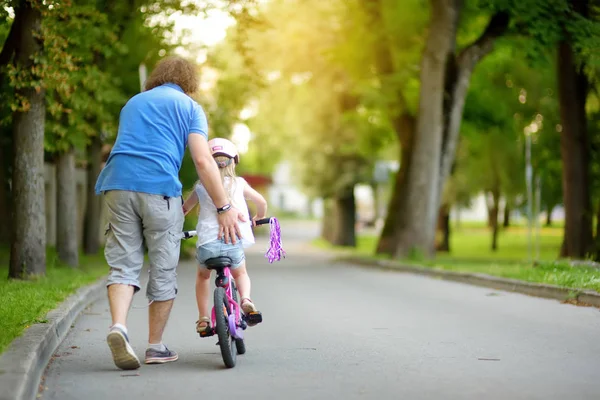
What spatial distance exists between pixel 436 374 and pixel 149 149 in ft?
8.17

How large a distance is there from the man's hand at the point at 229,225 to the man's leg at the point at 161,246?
0.29 m

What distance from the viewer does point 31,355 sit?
706 cm

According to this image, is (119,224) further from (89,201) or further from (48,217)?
(48,217)

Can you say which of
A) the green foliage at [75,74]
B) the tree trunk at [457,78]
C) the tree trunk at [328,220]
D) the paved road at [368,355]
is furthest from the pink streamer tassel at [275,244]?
the tree trunk at [328,220]

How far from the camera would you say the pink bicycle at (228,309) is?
7445mm

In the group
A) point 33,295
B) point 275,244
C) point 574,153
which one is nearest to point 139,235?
point 275,244

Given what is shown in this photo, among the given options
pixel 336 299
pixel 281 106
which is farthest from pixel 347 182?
pixel 336 299

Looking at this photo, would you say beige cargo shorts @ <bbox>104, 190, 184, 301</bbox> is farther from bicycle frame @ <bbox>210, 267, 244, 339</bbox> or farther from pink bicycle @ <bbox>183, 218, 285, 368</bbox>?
bicycle frame @ <bbox>210, 267, 244, 339</bbox>

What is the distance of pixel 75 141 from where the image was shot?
20.1 meters

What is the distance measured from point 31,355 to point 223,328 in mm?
1284

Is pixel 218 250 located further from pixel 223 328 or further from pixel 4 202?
pixel 4 202

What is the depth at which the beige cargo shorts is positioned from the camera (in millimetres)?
7363

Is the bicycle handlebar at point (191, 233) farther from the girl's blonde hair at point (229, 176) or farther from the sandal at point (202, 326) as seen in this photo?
the sandal at point (202, 326)

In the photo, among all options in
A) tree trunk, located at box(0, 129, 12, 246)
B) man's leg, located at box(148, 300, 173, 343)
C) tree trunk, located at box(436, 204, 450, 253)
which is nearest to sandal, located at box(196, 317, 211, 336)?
man's leg, located at box(148, 300, 173, 343)
